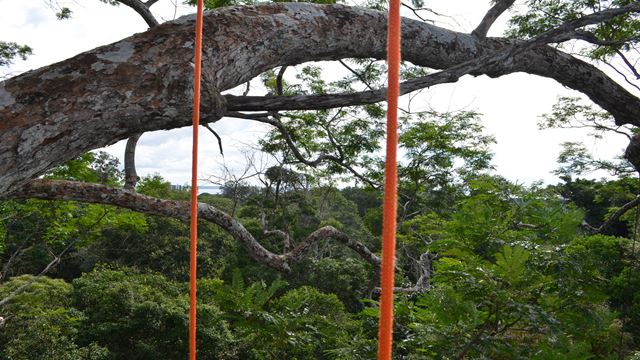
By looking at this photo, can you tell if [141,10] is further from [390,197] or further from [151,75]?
[390,197]

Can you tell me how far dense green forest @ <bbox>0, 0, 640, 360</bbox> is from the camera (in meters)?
1.88

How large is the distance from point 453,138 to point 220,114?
233 inches

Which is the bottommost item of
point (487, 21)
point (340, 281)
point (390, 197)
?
point (340, 281)

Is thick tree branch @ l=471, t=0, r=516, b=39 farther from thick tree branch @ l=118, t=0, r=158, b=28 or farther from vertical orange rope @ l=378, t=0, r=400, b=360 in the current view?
vertical orange rope @ l=378, t=0, r=400, b=360

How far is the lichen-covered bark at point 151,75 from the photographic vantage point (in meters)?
1.04

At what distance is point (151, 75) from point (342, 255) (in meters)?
12.8

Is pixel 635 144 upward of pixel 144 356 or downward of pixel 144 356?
upward

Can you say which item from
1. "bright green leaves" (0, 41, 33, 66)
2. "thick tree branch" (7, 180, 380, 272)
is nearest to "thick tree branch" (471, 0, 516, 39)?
"thick tree branch" (7, 180, 380, 272)

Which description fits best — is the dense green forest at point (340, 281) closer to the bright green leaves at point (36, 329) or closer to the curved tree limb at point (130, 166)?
the bright green leaves at point (36, 329)

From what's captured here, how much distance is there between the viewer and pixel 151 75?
116cm

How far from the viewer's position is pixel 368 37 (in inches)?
67.4

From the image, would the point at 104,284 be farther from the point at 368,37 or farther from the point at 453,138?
the point at 368,37

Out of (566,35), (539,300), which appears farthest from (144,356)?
(566,35)

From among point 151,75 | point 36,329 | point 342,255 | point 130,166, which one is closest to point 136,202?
point 130,166
